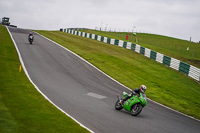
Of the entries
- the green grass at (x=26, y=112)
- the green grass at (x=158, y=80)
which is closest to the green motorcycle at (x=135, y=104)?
the green grass at (x=26, y=112)

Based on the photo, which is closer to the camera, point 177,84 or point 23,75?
point 23,75

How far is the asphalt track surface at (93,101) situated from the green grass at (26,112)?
760 mm

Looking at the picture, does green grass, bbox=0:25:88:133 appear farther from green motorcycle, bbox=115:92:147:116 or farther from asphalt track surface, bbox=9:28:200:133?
green motorcycle, bbox=115:92:147:116

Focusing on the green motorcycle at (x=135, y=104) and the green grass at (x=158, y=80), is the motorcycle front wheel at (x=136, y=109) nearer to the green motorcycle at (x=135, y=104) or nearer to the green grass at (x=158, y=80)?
the green motorcycle at (x=135, y=104)

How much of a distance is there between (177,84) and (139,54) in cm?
1455

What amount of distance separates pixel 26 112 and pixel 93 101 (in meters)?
4.72

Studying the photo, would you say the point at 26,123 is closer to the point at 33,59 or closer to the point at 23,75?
the point at 23,75

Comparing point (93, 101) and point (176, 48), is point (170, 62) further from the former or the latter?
point (176, 48)

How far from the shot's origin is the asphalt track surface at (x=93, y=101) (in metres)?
11.6

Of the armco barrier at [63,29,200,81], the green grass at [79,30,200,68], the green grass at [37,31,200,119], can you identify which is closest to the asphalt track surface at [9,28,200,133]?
the green grass at [37,31,200,119]

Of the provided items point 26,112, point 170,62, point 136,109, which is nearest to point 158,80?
point 170,62

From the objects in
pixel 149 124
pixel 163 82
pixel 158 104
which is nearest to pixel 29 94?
pixel 149 124

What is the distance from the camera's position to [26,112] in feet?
36.0

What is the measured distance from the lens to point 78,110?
12859 mm
